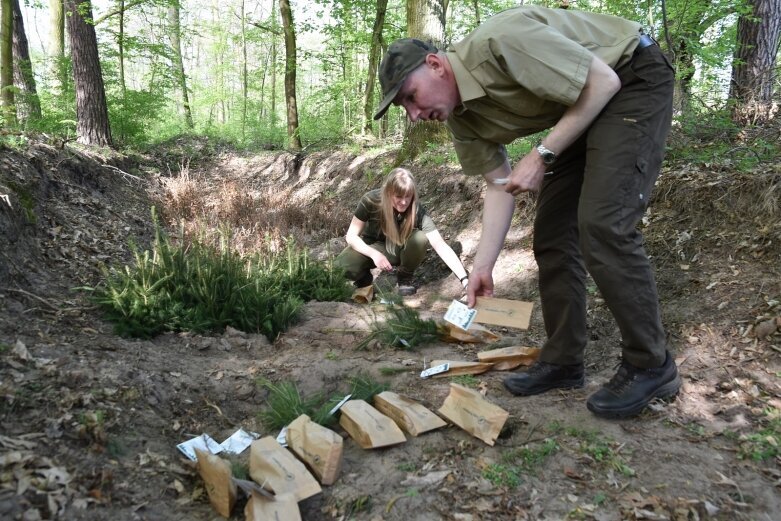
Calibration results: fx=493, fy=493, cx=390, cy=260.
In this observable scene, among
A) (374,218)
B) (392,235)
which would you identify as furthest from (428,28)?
(392,235)

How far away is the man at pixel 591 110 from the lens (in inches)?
72.7


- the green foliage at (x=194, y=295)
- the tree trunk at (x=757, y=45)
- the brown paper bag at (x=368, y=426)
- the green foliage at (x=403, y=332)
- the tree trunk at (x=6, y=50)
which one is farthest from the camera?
the tree trunk at (x=6, y=50)

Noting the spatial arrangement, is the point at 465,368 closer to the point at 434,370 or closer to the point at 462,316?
the point at 434,370

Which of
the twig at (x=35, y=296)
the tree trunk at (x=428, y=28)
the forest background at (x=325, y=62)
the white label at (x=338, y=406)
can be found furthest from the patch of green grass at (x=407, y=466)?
the tree trunk at (x=428, y=28)

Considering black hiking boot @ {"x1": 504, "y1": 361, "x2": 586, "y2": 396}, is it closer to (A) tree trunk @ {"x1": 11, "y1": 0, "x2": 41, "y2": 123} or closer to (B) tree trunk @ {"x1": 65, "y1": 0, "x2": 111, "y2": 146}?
(B) tree trunk @ {"x1": 65, "y1": 0, "x2": 111, "y2": 146}

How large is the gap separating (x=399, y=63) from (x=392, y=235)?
10.3 ft

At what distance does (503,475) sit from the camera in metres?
1.85

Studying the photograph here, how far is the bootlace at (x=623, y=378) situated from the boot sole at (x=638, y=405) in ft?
0.27

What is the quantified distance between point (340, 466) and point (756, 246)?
300 centimetres

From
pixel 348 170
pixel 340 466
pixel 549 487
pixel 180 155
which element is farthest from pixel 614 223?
pixel 180 155

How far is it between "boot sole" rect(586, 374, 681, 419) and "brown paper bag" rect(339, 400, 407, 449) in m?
0.87

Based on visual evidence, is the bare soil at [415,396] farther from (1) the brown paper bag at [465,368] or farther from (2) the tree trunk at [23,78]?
(2) the tree trunk at [23,78]

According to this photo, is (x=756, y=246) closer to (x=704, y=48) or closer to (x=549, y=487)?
(x=549, y=487)

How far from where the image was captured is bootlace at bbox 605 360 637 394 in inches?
85.7
